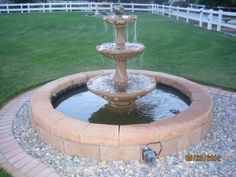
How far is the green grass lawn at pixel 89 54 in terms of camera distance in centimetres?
709

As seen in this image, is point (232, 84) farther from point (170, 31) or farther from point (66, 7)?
point (66, 7)

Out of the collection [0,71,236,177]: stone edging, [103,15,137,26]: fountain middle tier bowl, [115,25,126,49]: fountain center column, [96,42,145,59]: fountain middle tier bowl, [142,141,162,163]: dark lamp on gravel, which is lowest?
[0,71,236,177]: stone edging

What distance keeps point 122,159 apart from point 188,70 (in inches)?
179

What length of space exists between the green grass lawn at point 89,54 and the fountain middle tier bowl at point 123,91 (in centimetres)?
208

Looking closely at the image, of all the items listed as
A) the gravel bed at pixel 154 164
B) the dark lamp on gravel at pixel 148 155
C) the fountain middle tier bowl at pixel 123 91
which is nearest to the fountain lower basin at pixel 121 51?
the fountain middle tier bowl at pixel 123 91

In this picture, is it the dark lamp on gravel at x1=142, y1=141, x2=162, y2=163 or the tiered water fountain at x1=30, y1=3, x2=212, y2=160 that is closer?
the dark lamp on gravel at x1=142, y1=141, x2=162, y2=163

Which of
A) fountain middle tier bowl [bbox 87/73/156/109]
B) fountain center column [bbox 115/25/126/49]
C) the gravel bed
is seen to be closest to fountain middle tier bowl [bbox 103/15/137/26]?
fountain center column [bbox 115/25/126/49]

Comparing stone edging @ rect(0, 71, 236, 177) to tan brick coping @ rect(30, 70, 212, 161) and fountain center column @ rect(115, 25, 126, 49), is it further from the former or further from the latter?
fountain center column @ rect(115, 25, 126, 49)

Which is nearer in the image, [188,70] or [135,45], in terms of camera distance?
[135,45]

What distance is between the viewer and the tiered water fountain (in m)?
3.71

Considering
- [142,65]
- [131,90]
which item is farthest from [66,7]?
[131,90]

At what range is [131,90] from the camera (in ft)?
15.3
